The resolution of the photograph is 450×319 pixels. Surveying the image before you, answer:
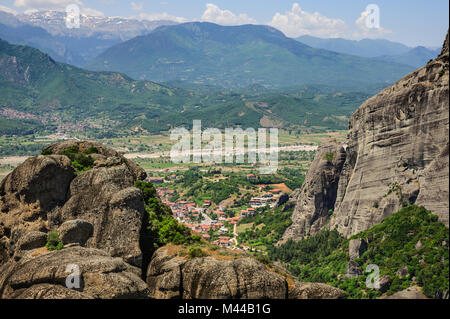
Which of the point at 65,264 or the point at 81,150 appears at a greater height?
the point at 81,150

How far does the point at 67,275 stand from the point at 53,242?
4.67m

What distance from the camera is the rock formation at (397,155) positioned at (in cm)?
2631

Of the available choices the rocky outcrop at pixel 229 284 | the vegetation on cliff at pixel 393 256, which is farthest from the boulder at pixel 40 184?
the vegetation on cliff at pixel 393 256

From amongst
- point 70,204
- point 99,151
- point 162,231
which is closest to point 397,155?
point 162,231

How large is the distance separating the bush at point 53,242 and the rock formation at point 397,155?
17257 mm

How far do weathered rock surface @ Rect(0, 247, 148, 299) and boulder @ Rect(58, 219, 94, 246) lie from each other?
2934 mm

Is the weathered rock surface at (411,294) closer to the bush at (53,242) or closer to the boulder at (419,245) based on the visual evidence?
the boulder at (419,245)

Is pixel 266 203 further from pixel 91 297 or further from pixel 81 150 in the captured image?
pixel 91 297

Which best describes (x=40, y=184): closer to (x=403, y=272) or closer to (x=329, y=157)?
(x=403, y=272)

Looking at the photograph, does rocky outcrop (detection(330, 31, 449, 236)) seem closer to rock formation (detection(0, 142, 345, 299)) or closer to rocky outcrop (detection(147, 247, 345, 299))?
rocky outcrop (detection(147, 247, 345, 299))

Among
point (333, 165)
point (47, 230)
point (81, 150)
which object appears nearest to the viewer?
point (47, 230)

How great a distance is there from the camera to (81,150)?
30234 mm
